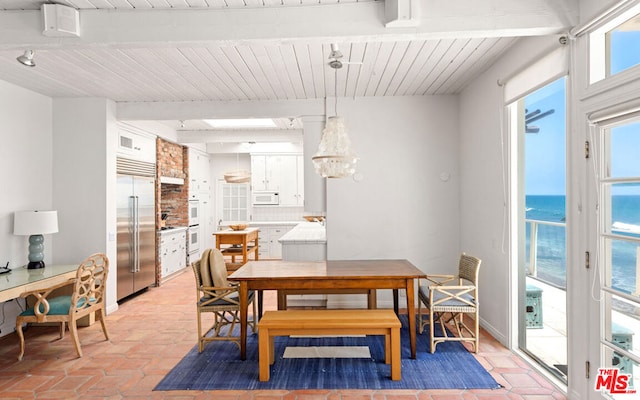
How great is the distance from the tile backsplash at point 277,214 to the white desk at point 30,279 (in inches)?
201

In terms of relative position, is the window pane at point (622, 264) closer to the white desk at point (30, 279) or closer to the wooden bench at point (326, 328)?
the wooden bench at point (326, 328)

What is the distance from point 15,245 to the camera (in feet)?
13.6

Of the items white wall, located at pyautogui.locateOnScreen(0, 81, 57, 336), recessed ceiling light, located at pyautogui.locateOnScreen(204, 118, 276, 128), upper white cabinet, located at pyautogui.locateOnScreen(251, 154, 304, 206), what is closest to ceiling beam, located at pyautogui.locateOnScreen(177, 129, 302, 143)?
recessed ceiling light, located at pyautogui.locateOnScreen(204, 118, 276, 128)

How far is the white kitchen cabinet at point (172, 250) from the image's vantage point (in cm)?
639

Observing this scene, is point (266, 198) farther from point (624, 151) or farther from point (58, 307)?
point (624, 151)

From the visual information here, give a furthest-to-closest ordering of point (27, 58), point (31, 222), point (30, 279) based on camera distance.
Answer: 1. point (31, 222)
2. point (30, 279)
3. point (27, 58)

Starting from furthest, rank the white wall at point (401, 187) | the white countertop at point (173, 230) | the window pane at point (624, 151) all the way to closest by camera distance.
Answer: the white countertop at point (173, 230)
the white wall at point (401, 187)
the window pane at point (624, 151)

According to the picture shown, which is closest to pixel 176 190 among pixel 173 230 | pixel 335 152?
pixel 173 230

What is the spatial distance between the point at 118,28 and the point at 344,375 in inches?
123

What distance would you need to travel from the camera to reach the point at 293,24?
2514 millimetres

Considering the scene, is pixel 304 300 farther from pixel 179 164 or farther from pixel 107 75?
pixel 179 164

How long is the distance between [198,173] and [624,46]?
301 inches

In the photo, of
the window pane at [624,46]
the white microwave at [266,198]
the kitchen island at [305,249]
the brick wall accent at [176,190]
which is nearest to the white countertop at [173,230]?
the brick wall accent at [176,190]

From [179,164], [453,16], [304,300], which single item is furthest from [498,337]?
[179,164]
